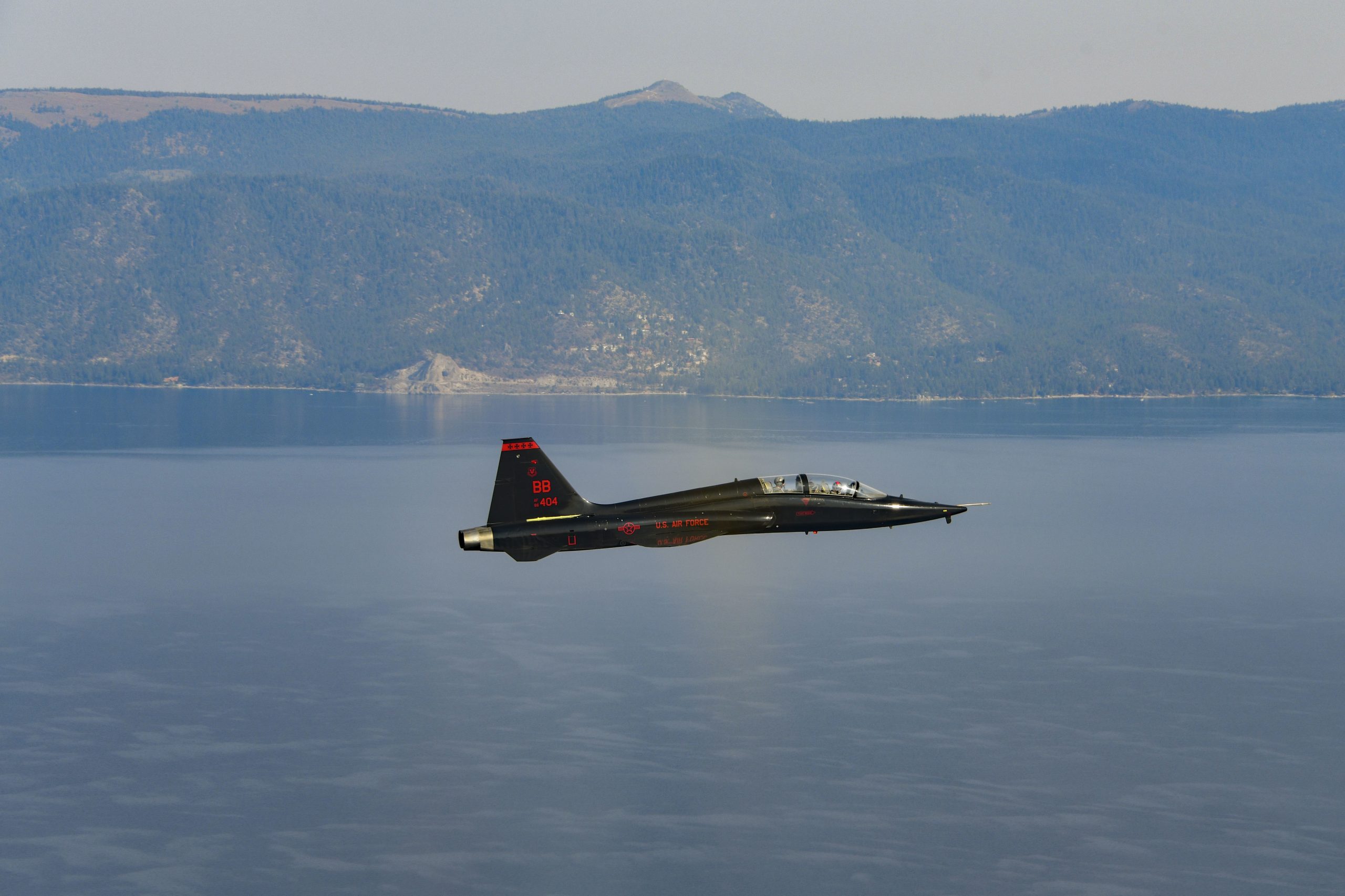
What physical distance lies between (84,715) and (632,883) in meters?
43.9

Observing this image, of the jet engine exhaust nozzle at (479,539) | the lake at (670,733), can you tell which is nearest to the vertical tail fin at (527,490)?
the jet engine exhaust nozzle at (479,539)

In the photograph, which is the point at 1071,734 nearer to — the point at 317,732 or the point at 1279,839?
the point at 1279,839

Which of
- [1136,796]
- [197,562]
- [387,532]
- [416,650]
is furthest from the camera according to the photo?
[387,532]

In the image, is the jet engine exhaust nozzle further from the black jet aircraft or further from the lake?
the lake

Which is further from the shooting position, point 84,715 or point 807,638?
point 807,638

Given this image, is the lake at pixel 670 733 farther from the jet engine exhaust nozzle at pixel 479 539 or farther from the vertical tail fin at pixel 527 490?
the vertical tail fin at pixel 527 490

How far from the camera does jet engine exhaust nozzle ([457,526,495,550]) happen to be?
254ft

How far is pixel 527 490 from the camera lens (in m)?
79.2

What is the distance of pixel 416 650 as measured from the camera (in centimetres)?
12256

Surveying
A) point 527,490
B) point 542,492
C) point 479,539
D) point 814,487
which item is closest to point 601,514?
point 542,492

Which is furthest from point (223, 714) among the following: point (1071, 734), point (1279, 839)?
point (1279, 839)

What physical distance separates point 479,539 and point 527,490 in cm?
360

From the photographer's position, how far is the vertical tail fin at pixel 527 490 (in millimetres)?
78875

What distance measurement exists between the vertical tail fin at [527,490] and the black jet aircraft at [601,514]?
27mm
